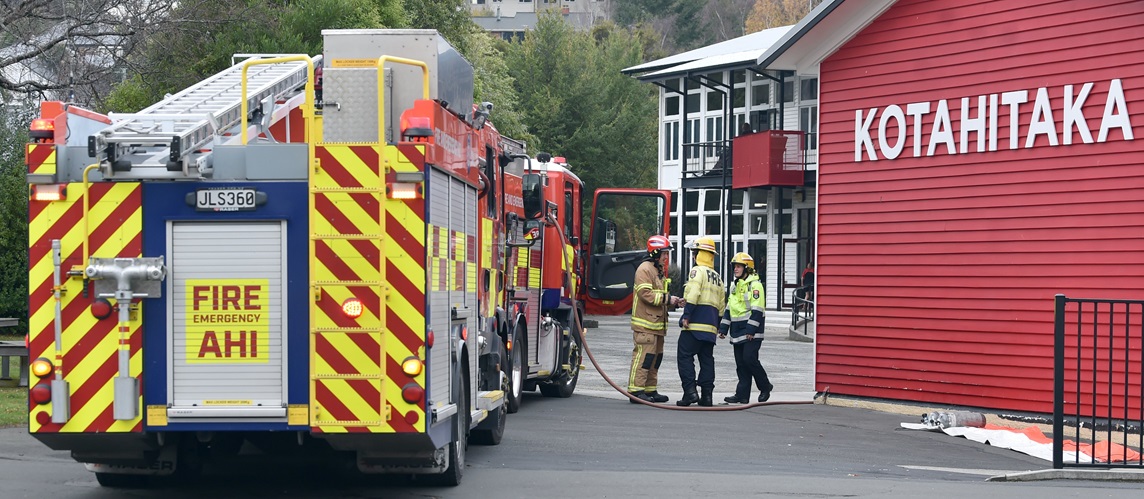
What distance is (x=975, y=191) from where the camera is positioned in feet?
49.0

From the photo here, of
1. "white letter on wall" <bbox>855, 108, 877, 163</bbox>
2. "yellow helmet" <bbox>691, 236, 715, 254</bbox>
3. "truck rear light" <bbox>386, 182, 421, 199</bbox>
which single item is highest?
"white letter on wall" <bbox>855, 108, 877, 163</bbox>

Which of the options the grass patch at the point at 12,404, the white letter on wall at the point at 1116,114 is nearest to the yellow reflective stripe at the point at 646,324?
the white letter on wall at the point at 1116,114

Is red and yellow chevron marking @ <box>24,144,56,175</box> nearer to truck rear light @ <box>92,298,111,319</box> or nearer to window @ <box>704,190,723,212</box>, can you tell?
truck rear light @ <box>92,298,111,319</box>

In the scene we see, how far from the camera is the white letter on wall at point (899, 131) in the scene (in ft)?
51.6

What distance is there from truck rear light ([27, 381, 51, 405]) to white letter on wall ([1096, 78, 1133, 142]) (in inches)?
400

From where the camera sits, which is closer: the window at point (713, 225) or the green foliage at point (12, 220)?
the green foliage at point (12, 220)

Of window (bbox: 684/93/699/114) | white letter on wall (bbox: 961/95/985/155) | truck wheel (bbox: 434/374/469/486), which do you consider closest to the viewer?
truck wheel (bbox: 434/374/469/486)

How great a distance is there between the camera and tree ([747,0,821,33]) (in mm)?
85750

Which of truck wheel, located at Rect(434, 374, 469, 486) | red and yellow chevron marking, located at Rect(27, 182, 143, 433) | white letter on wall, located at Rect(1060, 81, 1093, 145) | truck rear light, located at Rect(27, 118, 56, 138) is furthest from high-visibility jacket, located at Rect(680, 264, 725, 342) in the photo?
truck rear light, located at Rect(27, 118, 56, 138)

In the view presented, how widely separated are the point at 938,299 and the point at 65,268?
1027cm

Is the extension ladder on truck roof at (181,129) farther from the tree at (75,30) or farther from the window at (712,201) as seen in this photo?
the window at (712,201)

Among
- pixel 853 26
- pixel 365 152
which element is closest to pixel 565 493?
pixel 365 152

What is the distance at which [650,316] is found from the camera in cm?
1602

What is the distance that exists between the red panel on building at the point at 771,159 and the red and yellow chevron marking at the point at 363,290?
33.5 m
